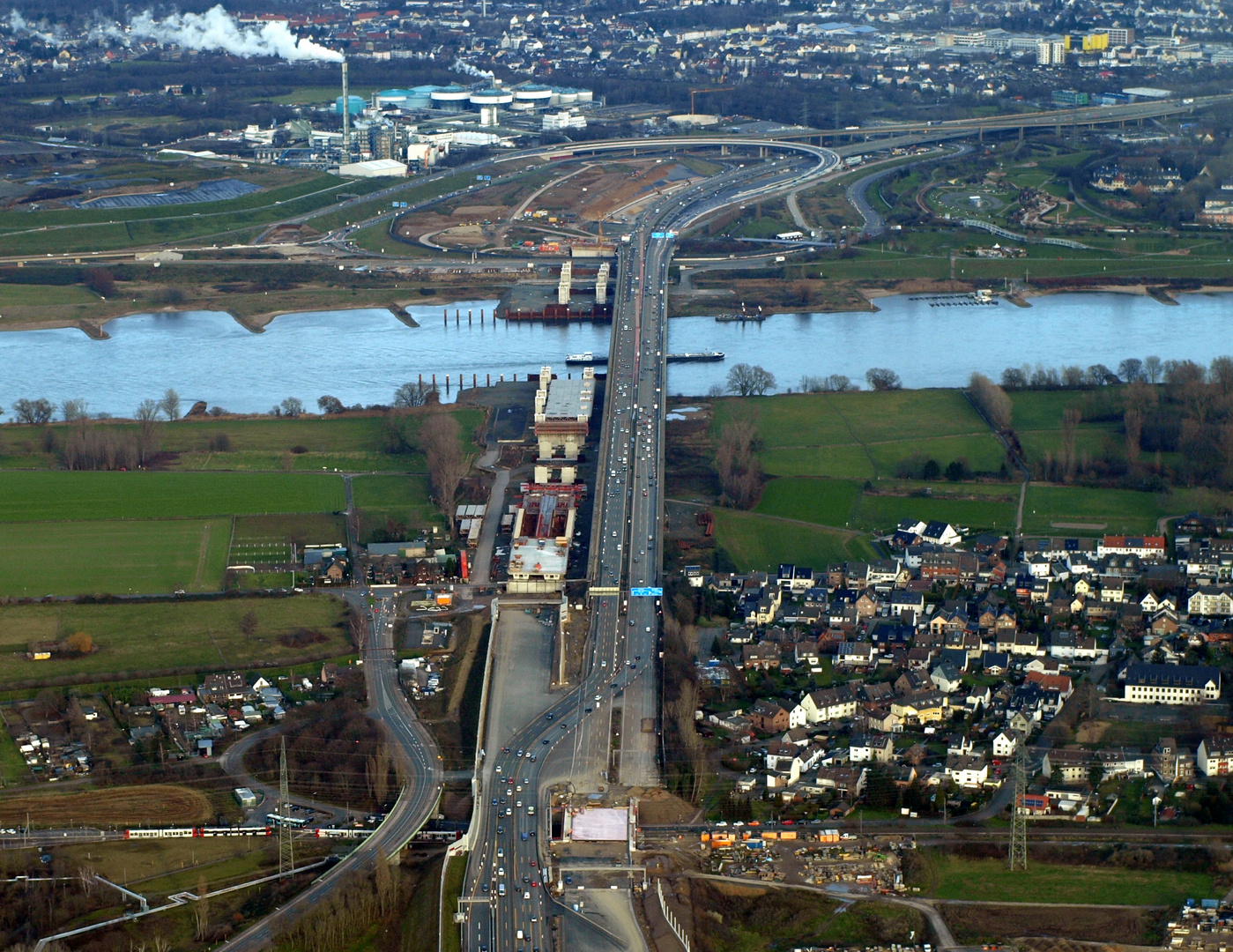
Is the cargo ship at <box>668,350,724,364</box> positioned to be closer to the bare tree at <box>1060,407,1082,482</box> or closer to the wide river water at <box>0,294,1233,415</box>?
the wide river water at <box>0,294,1233,415</box>

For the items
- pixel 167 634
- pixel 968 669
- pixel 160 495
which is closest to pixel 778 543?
pixel 968 669

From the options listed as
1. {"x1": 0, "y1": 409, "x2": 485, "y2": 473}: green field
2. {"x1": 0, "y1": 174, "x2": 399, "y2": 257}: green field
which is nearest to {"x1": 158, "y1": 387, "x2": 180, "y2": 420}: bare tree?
{"x1": 0, "y1": 409, "x2": 485, "y2": 473}: green field

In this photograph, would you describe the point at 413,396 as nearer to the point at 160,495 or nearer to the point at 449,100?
the point at 160,495

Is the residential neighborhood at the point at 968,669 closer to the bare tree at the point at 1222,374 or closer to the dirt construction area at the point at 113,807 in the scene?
the dirt construction area at the point at 113,807

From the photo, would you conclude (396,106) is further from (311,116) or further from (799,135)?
(799,135)

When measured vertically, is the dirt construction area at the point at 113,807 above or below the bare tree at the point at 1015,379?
below

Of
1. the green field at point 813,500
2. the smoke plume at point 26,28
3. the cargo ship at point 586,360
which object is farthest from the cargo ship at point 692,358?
the smoke plume at point 26,28
